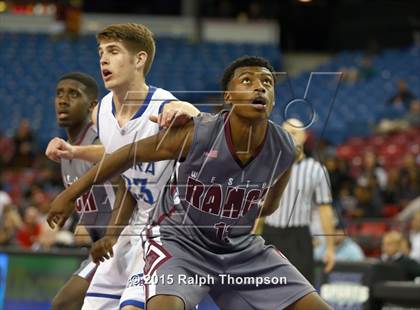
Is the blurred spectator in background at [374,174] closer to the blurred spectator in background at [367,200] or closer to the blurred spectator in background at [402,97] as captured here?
the blurred spectator in background at [367,200]

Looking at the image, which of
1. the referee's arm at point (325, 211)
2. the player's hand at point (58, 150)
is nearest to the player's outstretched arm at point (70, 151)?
the player's hand at point (58, 150)

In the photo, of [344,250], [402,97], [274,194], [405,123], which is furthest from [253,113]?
[402,97]

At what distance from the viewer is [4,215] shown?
13461 mm

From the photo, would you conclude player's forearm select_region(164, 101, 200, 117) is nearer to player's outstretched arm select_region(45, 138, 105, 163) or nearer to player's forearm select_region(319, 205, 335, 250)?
player's outstretched arm select_region(45, 138, 105, 163)

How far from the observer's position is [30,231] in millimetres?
13031

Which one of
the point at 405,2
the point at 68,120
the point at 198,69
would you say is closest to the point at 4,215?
the point at 68,120

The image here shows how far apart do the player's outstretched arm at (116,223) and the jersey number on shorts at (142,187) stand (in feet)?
0.16

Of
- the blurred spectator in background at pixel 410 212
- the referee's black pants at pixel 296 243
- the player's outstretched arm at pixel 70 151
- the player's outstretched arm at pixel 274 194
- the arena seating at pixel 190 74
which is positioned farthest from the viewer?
the arena seating at pixel 190 74

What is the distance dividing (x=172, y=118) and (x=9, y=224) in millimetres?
8403

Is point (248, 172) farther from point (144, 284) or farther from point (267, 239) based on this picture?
point (267, 239)

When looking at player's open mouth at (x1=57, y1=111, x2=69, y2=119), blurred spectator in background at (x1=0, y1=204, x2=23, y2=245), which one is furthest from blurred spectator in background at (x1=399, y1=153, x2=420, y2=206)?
player's open mouth at (x1=57, y1=111, x2=69, y2=119)

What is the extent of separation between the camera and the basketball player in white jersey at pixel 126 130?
5.86 m

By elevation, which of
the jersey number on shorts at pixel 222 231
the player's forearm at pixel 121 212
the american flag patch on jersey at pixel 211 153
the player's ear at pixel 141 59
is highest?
the player's ear at pixel 141 59

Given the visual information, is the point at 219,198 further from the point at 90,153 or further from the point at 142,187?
the point at 90,153
